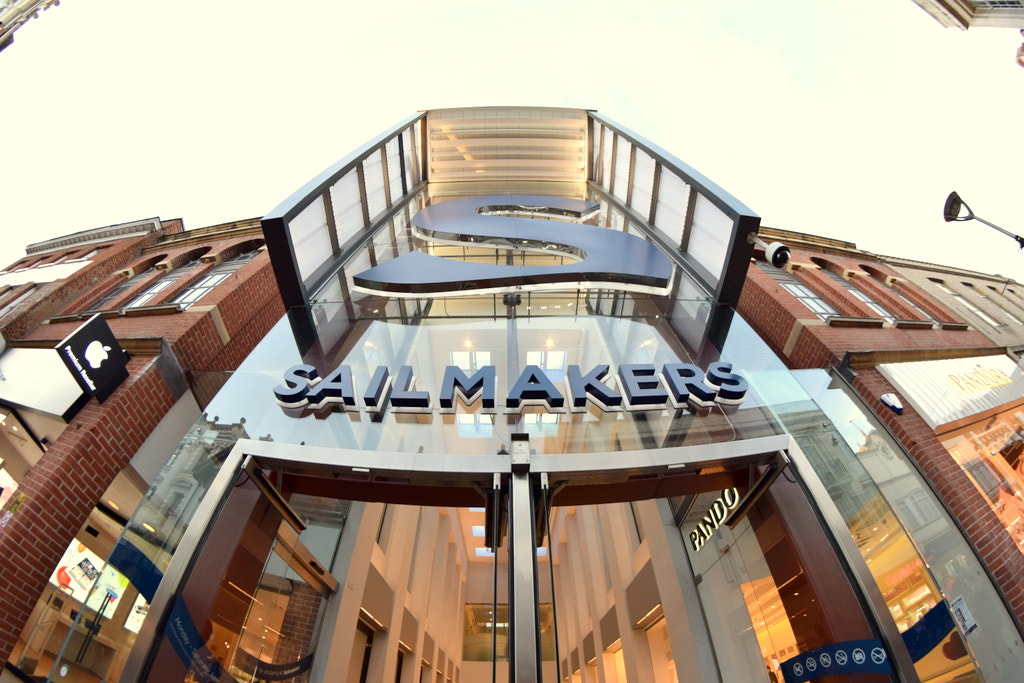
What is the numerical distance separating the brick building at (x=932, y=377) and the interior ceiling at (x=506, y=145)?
32.4ft

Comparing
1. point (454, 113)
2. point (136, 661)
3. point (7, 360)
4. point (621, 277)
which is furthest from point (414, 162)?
point (136, 661)

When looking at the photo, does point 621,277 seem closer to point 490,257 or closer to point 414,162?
point 490,257

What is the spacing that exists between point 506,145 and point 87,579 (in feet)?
65.0

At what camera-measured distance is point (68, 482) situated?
721cm

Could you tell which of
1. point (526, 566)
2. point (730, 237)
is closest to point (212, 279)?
point (526, 566)

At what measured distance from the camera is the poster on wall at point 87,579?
16.0 ft

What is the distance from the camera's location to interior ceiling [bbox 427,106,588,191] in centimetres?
1998

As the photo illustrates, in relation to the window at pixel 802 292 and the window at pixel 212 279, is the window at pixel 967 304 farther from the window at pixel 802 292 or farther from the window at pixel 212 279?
the window at pixel 212 279

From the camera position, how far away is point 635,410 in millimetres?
6469

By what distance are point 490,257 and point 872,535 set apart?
1032cm

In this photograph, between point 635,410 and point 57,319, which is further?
point 57,319

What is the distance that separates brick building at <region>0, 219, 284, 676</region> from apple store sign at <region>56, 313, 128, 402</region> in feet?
0.84

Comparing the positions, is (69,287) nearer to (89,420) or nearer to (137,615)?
(89,420)

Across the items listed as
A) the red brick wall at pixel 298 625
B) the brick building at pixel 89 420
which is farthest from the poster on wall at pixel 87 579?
the red brick wall at pixel 298 625
